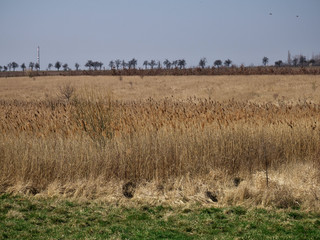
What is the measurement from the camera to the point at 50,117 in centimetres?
1322

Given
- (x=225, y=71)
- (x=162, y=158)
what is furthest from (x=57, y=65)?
(x=162, y=158)

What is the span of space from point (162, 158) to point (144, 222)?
2872mm

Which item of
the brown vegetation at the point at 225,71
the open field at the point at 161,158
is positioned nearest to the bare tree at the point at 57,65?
the brown vegetation at the point at 225,71

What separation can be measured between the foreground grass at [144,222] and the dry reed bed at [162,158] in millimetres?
563

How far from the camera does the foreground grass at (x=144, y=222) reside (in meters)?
6.25

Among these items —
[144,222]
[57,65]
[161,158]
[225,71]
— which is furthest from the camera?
[57,65]

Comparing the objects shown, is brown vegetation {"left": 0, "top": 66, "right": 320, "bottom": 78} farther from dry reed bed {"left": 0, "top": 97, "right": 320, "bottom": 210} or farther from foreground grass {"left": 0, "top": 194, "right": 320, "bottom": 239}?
→ foreground grass {"left": 0, "top": 194, "right": 320, "bottom": 239}

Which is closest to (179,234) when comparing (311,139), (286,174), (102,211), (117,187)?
Answer: (102,211)

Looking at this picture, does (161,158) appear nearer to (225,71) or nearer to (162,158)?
(162,158)

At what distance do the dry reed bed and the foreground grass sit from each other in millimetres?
563

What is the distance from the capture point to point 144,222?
6879mm

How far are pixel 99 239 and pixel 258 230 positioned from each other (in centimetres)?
264

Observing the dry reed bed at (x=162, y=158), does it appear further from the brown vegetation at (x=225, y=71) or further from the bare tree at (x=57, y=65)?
the bare tree at (x=57, y=65)

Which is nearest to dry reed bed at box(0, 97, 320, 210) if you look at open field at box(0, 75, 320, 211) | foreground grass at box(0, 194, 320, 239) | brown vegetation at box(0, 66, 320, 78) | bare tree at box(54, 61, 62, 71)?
open field at box(0, 75, 320, 211)
